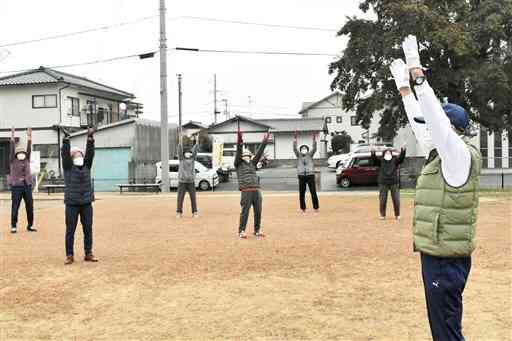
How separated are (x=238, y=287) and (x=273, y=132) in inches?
1862

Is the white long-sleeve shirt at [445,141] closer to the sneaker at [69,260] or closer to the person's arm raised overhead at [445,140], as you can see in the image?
the person's arm raised overhead at [445,140]

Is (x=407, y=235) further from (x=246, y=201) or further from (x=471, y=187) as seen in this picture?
(x=471, y=187)

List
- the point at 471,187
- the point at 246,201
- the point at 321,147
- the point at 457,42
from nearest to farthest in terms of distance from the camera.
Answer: the point at 471,187
the point at 246,201
the point at 457,42
the point at 321,147

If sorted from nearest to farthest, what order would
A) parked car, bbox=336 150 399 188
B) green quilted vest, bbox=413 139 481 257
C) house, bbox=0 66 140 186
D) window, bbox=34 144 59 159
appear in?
1. green quilted vest, bbox=413 139 481 257
2. parked car, bbox=336 150 399 188
3. house, bbox=0 66 140 186
4. window, bbox=34 144 59 159

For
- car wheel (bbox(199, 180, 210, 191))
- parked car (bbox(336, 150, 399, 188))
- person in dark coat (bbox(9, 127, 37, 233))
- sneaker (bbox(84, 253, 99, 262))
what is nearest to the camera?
→ sneaker (bbox(84, 253, 99, 262))

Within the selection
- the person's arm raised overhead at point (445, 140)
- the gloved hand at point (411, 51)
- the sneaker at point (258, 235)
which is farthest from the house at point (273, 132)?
the person's arm raised overhead at point (445, 140)

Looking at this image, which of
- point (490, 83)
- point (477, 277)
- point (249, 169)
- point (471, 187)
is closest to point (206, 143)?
point (490, 83)

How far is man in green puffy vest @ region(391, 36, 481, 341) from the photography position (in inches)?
118

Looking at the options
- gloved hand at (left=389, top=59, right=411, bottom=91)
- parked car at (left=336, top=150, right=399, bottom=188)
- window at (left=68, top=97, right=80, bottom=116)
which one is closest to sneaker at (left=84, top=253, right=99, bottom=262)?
gloved hand at (left=389, top=59, right=411, bottom=91)

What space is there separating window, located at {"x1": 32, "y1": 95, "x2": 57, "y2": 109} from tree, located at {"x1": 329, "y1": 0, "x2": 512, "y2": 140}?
18.7m

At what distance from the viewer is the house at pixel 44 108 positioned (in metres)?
35.3

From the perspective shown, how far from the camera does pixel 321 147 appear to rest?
5788cm

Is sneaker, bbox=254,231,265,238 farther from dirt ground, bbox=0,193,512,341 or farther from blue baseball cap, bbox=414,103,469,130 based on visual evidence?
blue baseball cap, bbox=414,103,469,130

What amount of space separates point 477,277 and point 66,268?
17.5 ft
